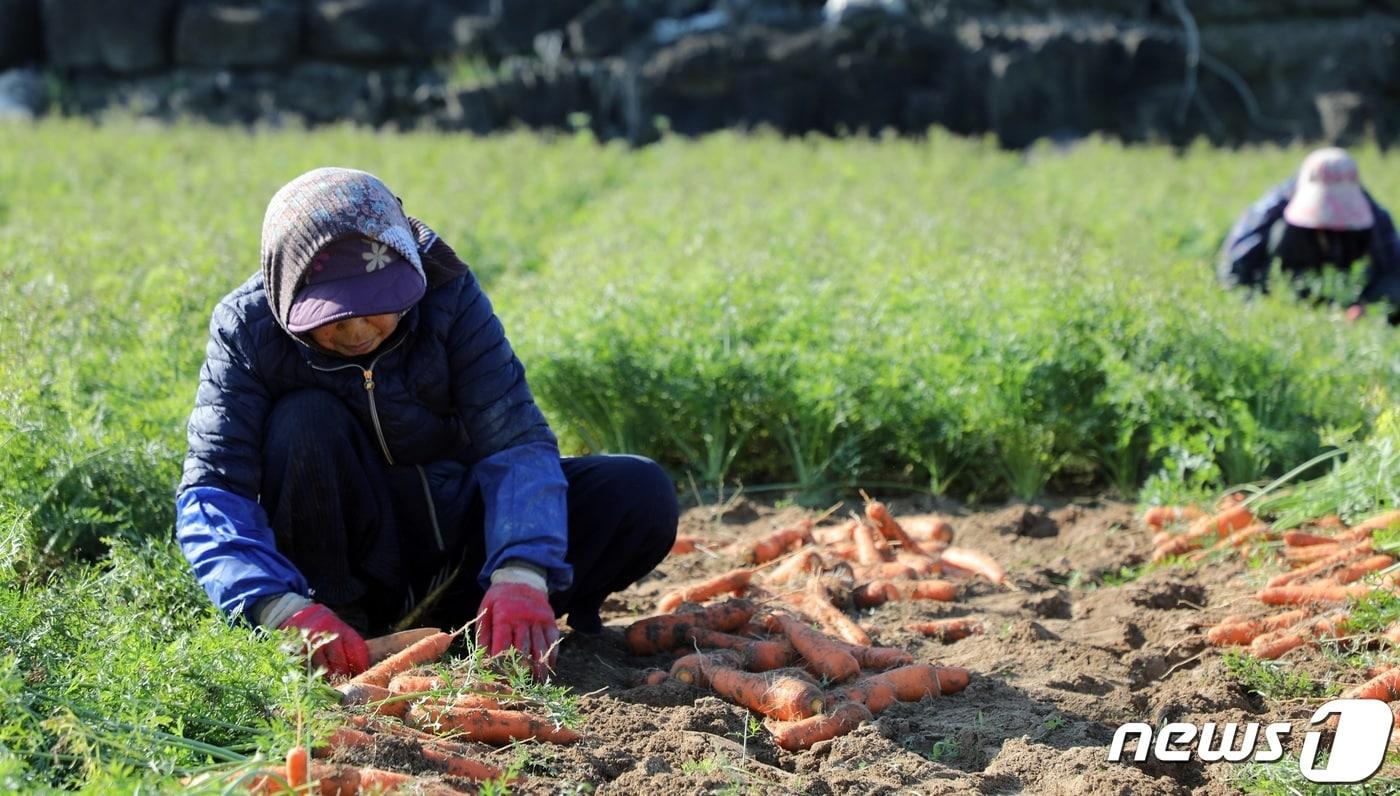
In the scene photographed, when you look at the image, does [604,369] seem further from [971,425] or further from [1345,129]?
[1345,129]

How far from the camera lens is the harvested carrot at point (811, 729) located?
3.39 meters

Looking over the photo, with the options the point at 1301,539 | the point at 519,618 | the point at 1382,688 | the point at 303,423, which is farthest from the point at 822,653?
the point at 1301,539

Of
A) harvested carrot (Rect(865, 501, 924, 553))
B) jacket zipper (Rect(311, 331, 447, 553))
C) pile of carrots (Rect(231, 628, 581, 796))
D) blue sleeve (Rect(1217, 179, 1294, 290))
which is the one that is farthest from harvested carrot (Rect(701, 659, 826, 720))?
blue sleeve (Rect(1217, 179, 1294, 290))

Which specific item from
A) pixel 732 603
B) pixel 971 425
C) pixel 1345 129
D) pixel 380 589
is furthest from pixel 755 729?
pixel 1345 129

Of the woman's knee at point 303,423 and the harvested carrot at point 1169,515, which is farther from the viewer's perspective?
the harvested carrot at point 1169,515

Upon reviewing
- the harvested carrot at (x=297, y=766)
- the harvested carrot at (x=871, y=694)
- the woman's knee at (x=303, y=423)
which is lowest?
the harvested carrot at (x=871, y=694)

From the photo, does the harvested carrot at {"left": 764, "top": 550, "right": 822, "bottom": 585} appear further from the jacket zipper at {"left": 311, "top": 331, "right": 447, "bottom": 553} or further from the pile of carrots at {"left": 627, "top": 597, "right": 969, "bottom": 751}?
the jacket zipper at {"left": 311, "top": 331, "right": 447, "bottom": 553}

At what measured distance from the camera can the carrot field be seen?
3.12 m

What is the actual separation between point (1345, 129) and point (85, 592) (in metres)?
17.5

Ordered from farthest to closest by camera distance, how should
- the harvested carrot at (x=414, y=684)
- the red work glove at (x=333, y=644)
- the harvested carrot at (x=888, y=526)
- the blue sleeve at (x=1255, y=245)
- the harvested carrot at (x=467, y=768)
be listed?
the blue sleeve at (x=1255, y=245) < the harvested carrot at (x=888, y=526) < the red work glove at (x=333, y=644) < the harvested carrot at (x=414, y=684) < the harvested carrot at (x=467, y=768)

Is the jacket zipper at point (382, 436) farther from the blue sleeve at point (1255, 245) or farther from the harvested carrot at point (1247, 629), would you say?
the blue sleeve at point (1255, 245)

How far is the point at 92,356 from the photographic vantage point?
16.8ft

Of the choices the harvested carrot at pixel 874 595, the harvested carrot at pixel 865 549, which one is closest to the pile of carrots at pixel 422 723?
the harvested carrot at pixel 874 595

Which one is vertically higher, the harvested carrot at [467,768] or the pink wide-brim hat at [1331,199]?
the pink wide-brim hat at [1331,199]
